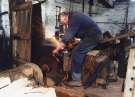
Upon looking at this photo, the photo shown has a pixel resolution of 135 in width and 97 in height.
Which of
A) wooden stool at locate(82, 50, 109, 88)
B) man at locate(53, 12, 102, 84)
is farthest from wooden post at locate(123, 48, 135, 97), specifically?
man at locate(53, 12, 102, 84)

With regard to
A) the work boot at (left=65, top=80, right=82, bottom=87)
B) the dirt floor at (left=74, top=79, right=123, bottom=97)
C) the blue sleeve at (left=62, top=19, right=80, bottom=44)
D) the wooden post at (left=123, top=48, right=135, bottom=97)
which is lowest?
the dirt floor at (left=74, top=79, right=123, bottom=97)

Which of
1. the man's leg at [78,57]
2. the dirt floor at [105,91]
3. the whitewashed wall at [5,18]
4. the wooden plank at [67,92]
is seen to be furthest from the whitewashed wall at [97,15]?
the dirt floor at [105,91]

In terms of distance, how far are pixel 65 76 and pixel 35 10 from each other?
2.43 metres

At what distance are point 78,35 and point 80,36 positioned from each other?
0.18 feet

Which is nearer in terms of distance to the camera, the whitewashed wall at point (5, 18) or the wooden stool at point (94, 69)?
the wooden stool at point (94, 69)

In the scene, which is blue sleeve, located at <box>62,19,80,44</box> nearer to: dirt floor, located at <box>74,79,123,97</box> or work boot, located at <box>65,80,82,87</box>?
work boot, located at <box>65,80,82,87</box>

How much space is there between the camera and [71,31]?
19.3 feet

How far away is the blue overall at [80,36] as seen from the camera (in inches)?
233

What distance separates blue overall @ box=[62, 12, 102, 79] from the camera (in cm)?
591

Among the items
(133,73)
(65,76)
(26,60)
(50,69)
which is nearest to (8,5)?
(26,60)

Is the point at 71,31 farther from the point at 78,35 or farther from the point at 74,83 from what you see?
the point at 74,83

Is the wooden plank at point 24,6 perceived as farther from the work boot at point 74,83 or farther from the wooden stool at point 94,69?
the work boot at point 74,83

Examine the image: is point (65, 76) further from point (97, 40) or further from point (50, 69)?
point (97, 40)

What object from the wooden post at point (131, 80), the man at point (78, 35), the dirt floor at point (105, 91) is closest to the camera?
the wooden post at point (131, 80)
